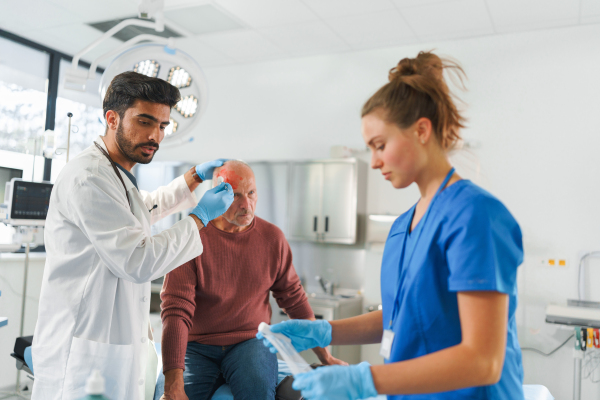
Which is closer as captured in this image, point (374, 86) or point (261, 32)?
point (261, 32)

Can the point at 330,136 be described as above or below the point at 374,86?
below

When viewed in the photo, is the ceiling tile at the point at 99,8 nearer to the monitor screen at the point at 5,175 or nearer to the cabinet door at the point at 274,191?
the monitor screen at the point at 5,175

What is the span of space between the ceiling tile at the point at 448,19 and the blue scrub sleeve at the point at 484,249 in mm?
2843

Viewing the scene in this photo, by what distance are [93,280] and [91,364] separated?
26cm

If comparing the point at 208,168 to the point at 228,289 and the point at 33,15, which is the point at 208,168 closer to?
the point at 228,289

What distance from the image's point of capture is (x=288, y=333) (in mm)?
1306

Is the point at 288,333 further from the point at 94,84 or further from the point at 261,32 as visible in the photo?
the point at 94,84

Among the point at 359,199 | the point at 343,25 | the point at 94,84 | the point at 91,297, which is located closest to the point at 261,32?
the point at 343,25

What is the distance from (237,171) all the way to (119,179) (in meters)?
0.59

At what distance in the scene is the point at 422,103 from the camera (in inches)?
41.6

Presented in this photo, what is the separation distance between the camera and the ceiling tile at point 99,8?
354 centimetres

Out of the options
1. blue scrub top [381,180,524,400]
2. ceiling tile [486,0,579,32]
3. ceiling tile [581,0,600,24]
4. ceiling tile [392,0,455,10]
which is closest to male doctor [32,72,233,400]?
blue scrub top [381,180,524,400]

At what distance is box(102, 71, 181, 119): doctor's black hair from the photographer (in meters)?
1.65

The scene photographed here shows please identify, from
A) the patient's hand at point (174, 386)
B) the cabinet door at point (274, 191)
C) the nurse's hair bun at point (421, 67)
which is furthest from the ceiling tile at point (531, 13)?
the patient's hand at point (174, 386)
